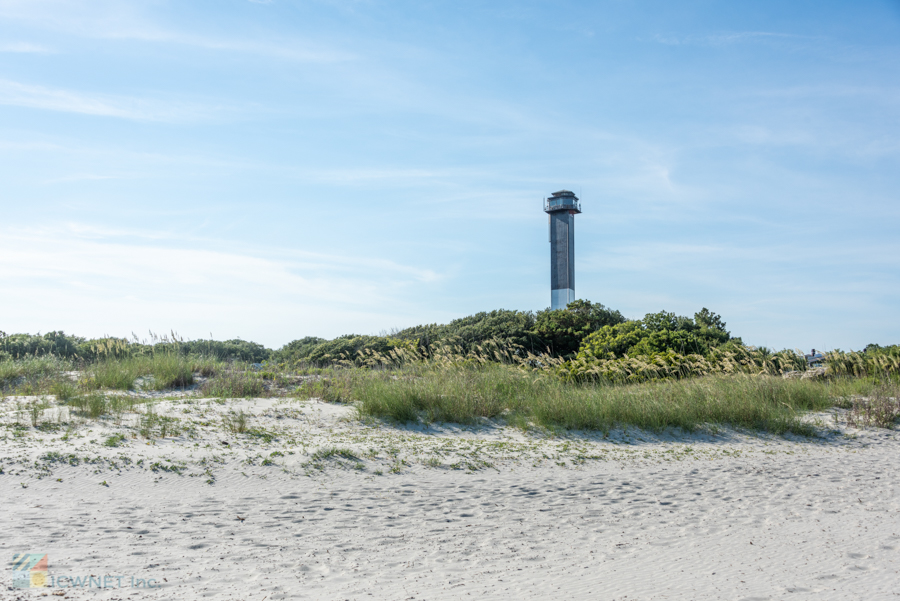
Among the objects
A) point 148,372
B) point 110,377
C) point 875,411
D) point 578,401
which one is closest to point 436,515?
point 578,401

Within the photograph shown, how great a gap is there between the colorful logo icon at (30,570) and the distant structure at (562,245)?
3397 cm

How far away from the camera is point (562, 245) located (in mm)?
37562

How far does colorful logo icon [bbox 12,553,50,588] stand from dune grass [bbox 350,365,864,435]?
5269 mm

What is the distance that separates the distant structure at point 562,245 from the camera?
36.8 metres

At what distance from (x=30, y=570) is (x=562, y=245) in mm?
35479

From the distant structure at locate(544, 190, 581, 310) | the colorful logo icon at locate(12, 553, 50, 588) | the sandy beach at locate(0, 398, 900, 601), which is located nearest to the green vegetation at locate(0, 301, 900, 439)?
the sandy beach at locate(0, 398, 900, 601)

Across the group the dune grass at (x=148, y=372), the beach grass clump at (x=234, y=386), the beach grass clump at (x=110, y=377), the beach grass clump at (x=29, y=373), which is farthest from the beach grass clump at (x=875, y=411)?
the beach grass clump at (x=29, y=373)

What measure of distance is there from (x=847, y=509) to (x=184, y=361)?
11.9 metres

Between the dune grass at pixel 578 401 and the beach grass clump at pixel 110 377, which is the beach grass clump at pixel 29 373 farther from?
the dune grass at pixel 578 401

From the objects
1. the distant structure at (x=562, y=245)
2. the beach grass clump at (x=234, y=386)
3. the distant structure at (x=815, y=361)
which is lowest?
the beach grass clump at (x=234, y=386)

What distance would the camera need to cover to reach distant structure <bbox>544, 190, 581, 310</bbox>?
121 ft

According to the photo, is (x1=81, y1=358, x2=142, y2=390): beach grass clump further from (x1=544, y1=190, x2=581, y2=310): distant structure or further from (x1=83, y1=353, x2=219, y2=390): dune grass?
(x1=544, y1=190, x2=581, y2=310): distant structure

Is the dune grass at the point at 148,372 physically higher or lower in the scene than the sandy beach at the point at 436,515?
higher

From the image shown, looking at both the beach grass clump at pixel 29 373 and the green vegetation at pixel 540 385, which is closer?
the green vegetation at pixel 540 385
